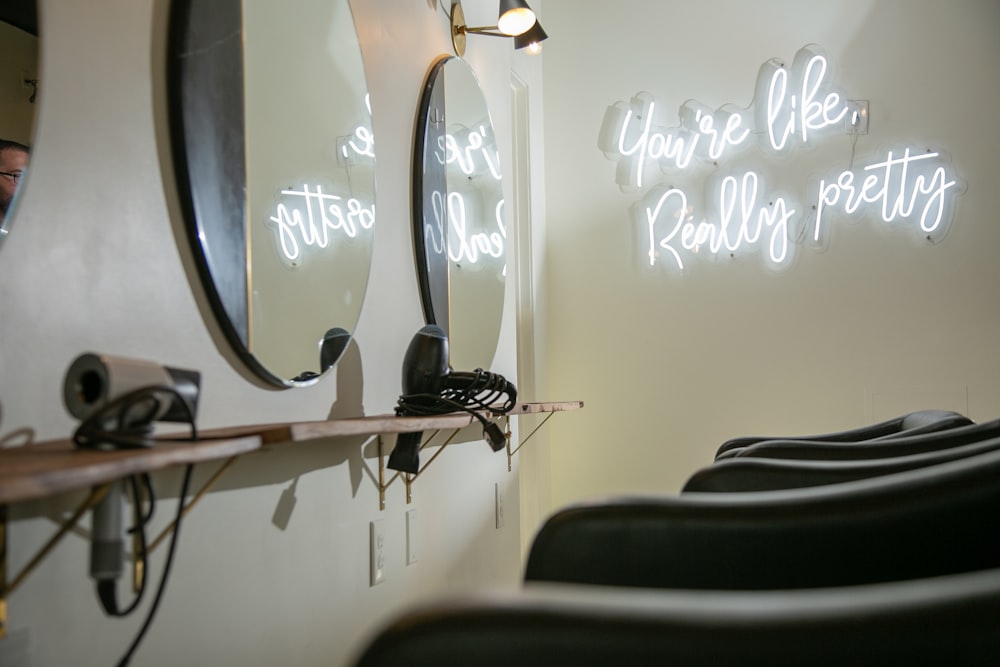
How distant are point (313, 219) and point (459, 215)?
0.86 metres

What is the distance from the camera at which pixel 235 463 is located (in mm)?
1439

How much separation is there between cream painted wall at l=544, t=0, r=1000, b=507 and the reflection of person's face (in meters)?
3.09

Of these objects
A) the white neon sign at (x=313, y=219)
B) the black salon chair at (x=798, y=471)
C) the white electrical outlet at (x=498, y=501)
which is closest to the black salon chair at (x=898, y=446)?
the black salon chair at (x=798, y=471)

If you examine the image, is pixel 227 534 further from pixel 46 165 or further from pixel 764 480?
pixel 764 480

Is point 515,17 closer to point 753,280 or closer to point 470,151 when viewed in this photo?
point 470,151

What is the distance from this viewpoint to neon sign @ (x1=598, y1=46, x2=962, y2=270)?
348cm

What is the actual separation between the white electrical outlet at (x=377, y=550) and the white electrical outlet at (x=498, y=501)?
0.80 metres

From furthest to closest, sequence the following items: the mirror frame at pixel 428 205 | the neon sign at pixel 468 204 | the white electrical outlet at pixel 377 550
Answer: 1. the neon sign at pixel 468 204
2. the mirror frame at pixel 428 205
3. the white electrical outlet at pixel 377 550

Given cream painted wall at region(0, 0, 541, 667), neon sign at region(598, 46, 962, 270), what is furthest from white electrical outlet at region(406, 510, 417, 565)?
neon sign at region(598, 46, 962, 270)

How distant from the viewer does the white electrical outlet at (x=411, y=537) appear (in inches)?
82.5

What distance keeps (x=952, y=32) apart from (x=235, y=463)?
11.1 ft

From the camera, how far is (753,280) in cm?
370

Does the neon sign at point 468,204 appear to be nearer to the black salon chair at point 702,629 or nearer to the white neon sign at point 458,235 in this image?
the white neon sign at point 458,235

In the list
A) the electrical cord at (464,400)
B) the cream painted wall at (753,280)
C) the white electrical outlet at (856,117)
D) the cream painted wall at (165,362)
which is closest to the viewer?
the cream painted wall at (165,362)
